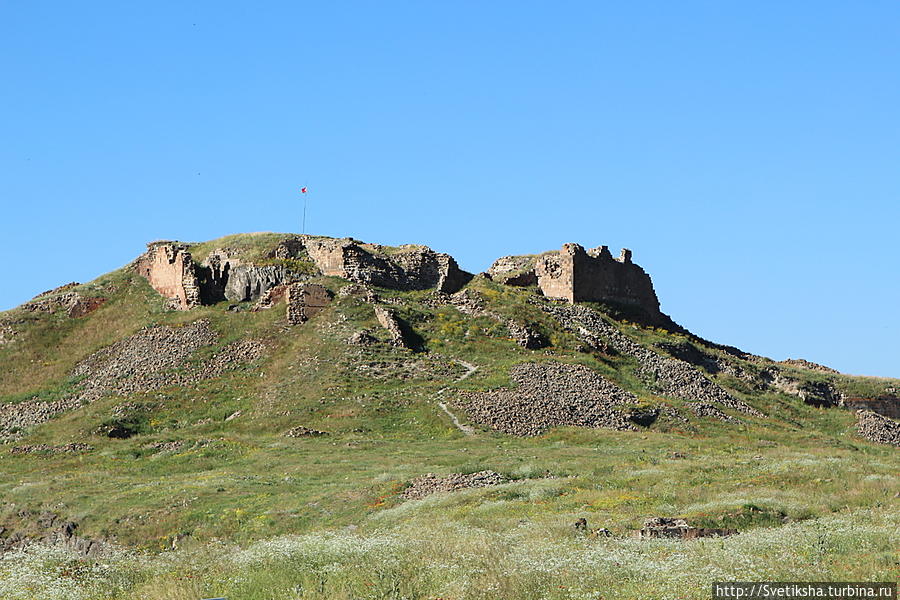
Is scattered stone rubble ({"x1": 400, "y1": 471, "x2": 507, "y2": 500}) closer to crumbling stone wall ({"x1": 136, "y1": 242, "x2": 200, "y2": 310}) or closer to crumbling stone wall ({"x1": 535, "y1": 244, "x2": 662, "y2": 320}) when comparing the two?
crumbling stone wall ({"x1": 136, "y1": 242, "x2": 200, "y2": 310})

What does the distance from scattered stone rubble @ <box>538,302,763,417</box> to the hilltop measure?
8.2 inches

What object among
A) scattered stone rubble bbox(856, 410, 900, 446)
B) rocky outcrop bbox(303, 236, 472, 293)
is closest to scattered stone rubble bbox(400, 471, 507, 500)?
scattered stone rubble bbox(856, 410, 900, 446)

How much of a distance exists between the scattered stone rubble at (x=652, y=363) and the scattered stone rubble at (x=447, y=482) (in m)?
26.7

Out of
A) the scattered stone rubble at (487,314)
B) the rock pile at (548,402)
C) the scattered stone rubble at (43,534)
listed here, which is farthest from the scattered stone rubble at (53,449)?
the scattered stone rubble at (487,314)

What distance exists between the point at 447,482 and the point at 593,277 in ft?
149

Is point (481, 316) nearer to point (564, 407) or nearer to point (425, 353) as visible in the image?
point (425, 353)

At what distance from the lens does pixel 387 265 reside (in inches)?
3088

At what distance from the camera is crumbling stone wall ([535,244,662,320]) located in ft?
264

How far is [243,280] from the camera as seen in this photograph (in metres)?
76.6

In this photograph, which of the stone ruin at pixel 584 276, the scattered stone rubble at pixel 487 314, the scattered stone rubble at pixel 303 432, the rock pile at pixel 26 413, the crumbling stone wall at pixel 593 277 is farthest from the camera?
the stone ruin at pixel 584 276

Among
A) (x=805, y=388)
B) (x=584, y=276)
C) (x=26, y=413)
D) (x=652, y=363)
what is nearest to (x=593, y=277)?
(x=584, y=276)

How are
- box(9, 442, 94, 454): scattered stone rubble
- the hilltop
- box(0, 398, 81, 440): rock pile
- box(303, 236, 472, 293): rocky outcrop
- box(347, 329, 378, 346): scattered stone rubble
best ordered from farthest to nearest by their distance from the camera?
box(303, 236, 472, 293): rocky outcrop < box(347, 329, 378, 346): scattered stone rubble < box(0, 398, 81, 440): rock pile < box(9, 442, 94, 454): scattered stone rubble < the hilltop

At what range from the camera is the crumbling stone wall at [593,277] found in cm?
8038

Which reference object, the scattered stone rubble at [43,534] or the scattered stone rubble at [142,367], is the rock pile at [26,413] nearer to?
the scattered stone rubble at [142,367]
